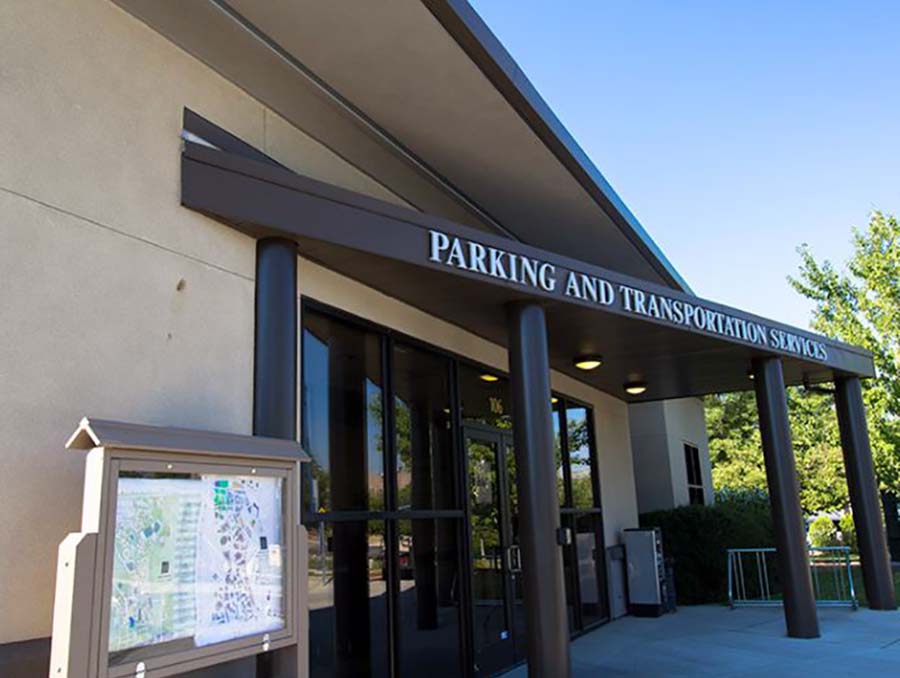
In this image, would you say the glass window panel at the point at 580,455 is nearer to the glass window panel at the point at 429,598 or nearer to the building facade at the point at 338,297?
the building facade at the point at 338,297

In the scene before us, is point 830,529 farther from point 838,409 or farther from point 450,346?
point 450,346

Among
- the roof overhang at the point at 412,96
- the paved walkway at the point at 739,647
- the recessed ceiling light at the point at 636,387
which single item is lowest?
the paved walkway at the point at 739,647

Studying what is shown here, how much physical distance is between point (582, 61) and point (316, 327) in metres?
7.88

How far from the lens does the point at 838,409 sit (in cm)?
1145

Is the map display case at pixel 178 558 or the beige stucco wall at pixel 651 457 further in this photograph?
the beige stucco wall at pixel 651 457

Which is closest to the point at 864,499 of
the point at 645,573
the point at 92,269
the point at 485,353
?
the point at 645,573

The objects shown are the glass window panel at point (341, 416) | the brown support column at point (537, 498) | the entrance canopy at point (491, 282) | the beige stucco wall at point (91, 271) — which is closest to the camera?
the beige stucco wall at point (91, 271)

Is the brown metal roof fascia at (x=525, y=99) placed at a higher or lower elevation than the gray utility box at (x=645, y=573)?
higher

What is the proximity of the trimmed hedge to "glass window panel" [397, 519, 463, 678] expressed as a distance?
766 centimetres

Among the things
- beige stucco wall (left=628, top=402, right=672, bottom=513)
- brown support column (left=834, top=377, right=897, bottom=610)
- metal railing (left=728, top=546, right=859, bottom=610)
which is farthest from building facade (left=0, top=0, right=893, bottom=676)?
beige stucco wall (left=628, top=402, right=672, bottom=513)

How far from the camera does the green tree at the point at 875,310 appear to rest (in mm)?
16156

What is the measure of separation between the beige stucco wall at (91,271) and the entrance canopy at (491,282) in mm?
335

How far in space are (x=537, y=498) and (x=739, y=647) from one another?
4.11 metres

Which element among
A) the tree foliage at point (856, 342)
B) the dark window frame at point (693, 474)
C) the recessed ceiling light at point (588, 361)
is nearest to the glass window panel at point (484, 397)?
the recessed ceiling light at point (588, 361)
